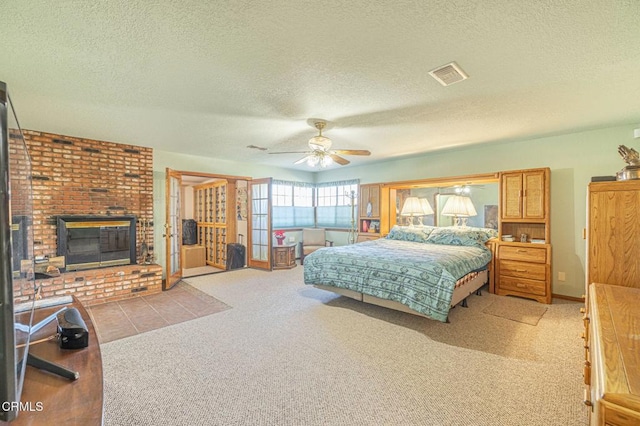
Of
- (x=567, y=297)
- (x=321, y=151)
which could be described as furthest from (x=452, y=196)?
(x=321, y=151)

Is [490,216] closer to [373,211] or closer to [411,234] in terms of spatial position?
[411,234]

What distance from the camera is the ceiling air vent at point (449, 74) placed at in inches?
83.9

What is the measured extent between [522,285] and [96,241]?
21.1ft

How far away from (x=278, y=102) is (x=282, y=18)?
120 cm

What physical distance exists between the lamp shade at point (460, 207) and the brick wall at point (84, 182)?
5.47m

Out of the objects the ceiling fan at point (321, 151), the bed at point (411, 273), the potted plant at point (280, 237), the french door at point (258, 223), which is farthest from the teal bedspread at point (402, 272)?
the potted plant at point (280, 237)

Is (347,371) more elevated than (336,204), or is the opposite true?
(336,204)

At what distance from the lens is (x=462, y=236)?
181 inches

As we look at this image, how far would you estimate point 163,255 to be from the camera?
16.4 ft

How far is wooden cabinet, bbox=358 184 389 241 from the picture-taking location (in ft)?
19.9

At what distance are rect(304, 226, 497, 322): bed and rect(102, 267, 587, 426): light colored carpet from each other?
0.92 ft

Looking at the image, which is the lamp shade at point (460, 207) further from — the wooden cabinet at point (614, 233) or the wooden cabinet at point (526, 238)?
the wooden cabinet at point (614, 233)

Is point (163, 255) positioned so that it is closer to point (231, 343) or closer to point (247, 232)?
point (247, 232)

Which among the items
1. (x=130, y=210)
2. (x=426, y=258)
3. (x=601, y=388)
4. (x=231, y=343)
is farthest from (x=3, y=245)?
(x=130, y=210)
